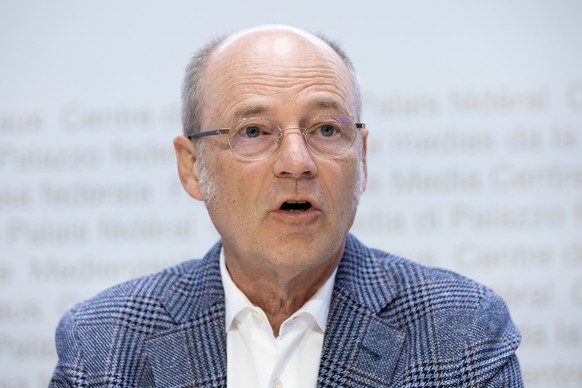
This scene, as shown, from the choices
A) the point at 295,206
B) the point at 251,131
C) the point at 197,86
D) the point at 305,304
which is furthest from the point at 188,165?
the point at 305,304

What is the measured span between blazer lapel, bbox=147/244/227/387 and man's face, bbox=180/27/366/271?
173 mm

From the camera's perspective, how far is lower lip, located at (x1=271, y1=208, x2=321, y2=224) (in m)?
2.06

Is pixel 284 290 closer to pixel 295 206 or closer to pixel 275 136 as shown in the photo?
pixel 295 206

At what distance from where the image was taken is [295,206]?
2.11 metres

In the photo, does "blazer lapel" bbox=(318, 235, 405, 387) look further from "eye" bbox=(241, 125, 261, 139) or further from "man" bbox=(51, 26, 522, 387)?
"eye" bbox=(241, 125, 261, 139)

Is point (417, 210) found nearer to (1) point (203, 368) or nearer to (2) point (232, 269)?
(2) point (232, 269)

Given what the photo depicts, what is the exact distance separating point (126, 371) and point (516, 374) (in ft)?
3.60

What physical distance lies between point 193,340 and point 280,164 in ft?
1.92

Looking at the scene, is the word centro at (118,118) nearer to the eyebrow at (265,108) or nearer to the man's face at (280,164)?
the man's face at (280,164)

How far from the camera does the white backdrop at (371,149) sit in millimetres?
3492

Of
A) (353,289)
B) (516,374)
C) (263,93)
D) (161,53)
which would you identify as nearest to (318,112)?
(263,93)

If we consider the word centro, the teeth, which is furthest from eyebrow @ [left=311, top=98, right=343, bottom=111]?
the word centro

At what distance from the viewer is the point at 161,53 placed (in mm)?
3617

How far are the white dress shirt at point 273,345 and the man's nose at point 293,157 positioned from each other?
1.36 ft
